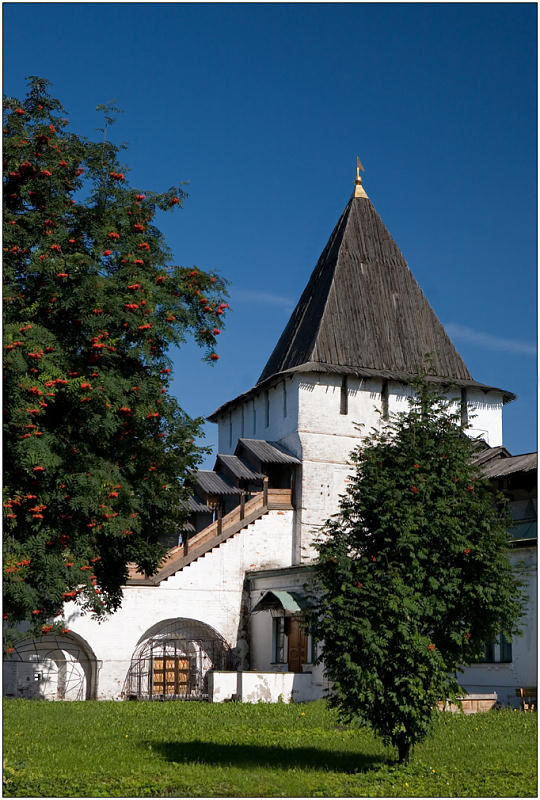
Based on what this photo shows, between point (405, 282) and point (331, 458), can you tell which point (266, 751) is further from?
point (405, 282)

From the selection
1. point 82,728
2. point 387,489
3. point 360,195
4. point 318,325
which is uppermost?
point 360,195

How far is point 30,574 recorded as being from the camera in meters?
12.8

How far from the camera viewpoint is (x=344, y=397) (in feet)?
113

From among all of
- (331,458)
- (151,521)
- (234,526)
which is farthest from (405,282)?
(151,521)

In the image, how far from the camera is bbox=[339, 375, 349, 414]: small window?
34.4 metres

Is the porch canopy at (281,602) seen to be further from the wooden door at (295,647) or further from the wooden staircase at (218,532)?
the wooden staircase at (218,532)

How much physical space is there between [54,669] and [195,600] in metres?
4.92

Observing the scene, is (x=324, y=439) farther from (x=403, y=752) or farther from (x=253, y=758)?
(x=403, y=752)

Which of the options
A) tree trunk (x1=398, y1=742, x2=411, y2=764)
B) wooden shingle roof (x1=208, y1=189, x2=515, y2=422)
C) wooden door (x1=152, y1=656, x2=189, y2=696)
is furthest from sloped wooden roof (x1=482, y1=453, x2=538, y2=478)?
tree trunk (x1=398, y1=742, x2=411, y2=764)

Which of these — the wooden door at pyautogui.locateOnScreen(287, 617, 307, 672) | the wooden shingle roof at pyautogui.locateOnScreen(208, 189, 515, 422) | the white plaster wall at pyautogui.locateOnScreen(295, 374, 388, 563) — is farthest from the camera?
the wooden shingle roof at pyautogui.locateOnScreen(208, 189, 515, 422)

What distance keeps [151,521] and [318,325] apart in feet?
64.9

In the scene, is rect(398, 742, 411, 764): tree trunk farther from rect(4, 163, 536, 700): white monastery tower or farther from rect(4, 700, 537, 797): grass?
rect(4, 163, 536, 700): white monastery tower

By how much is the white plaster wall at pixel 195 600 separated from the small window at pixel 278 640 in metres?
1.97

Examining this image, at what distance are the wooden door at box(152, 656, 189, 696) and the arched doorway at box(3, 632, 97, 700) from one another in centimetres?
196
